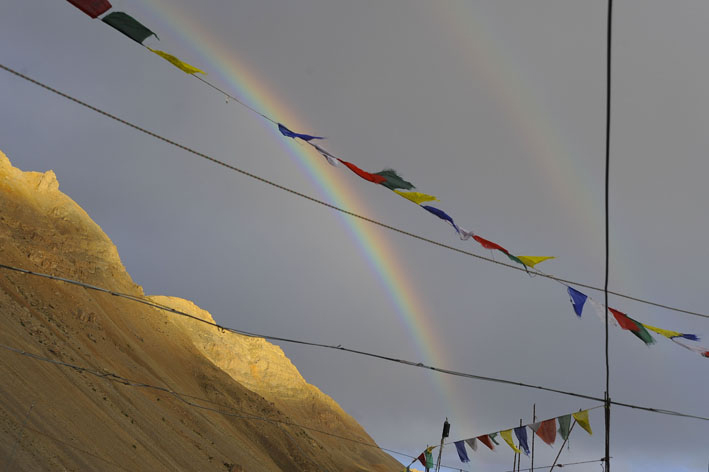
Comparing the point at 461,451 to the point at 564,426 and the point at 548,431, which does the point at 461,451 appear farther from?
the point at 564,426

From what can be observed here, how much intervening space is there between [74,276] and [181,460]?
104ft

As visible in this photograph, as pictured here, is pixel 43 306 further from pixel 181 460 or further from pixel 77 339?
pixel 181 460

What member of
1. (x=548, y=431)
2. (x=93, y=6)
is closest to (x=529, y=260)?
(x=548, y=431)

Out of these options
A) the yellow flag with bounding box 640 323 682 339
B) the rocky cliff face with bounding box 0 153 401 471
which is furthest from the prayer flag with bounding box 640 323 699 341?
the rocky cliff face with bounding box 0 153 401 471

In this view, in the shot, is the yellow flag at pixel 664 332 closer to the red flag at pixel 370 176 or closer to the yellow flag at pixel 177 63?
the red flag at pixel 370 176

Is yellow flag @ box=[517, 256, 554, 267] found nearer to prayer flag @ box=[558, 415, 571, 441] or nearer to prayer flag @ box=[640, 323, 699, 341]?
prayer flag @ box=[640, 323, 699, 341]

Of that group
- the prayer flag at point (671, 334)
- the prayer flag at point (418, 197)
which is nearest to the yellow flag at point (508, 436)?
the prayer flag at point (671, 334)

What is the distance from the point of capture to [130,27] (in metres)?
7.88

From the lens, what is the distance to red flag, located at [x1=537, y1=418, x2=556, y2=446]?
55.8ft

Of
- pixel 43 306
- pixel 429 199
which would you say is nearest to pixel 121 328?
pixel 43 306

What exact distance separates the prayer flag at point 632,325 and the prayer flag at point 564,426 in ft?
17.5

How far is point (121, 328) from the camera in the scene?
58156 mm

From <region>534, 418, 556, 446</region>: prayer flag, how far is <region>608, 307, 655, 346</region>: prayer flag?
6.06 m

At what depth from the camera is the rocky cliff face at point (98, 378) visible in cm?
2795
